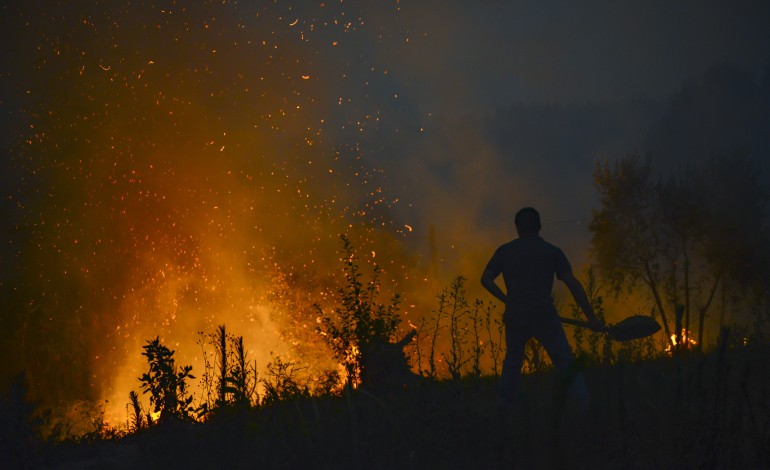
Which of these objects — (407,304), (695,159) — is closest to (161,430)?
(407,304)

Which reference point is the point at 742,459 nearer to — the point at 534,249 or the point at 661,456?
the point at 661,456

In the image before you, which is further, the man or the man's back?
the man's back

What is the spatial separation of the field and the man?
1.39ft

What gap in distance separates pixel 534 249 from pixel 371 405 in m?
2.28

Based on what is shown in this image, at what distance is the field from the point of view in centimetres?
415

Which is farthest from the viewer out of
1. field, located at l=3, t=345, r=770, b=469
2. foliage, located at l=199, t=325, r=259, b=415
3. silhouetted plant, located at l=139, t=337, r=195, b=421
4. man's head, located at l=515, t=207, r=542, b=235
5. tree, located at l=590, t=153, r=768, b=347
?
tree, located at l=590, t=153, r=768, b=347

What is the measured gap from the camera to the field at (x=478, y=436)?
4152 mm

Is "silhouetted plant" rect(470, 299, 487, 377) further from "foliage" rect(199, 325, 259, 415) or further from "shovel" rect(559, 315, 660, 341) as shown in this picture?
"foliage" rect(199, 325, 259, 415)

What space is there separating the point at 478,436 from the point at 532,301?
2.03 meters

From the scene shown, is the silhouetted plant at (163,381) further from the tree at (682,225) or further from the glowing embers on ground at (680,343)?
the tree at (682,225)

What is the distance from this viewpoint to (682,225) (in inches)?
1265

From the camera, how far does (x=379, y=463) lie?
4.82 metres

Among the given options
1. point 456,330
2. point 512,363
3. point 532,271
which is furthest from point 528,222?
point 456,330

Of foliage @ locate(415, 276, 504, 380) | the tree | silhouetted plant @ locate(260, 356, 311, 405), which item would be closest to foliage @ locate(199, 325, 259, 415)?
silhouetted plant @ locate(260, 356, 311, 405)
